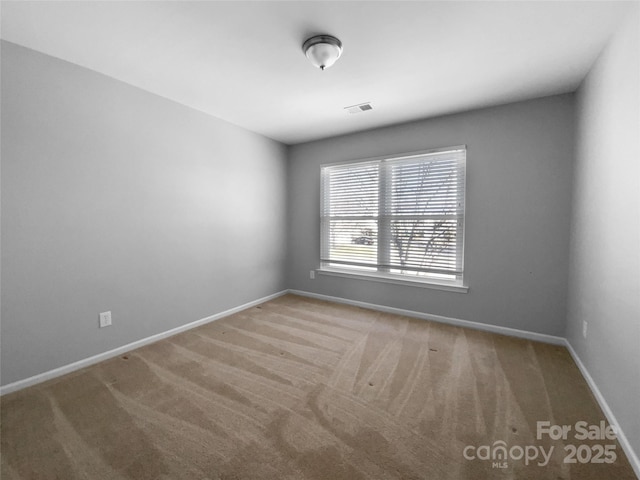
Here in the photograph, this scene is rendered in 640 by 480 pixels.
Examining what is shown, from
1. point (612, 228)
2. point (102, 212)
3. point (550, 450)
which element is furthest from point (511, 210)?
point (102, 212)

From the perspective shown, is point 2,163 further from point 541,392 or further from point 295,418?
point 541,392

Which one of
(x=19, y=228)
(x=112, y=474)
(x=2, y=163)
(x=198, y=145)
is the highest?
(x=198, y=145)

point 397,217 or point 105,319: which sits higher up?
point 397,217

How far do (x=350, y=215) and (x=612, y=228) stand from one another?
2666 millimetres

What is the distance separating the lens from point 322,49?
72.2 inches

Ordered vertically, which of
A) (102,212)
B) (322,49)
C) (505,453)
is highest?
(322,49)

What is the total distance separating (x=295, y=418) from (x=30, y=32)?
10.3 feet

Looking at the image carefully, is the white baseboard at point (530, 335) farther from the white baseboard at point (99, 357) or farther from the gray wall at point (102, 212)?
the gray wall at point (102, 212)

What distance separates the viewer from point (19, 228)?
1887mm

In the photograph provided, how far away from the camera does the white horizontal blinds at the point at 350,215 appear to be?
12.2ft

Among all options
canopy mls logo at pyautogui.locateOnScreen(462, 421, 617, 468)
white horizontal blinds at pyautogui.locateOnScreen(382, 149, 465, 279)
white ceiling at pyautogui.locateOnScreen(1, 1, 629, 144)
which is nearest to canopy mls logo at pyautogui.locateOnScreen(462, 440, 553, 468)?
canopy mls logo at pyautogui.locateOnScreen(462, 421, 617, 468)

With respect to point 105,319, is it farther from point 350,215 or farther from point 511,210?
point 511,210

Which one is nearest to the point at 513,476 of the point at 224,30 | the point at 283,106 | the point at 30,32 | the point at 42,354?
the point at 224,30

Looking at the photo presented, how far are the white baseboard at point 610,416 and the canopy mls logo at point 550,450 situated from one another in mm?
36
